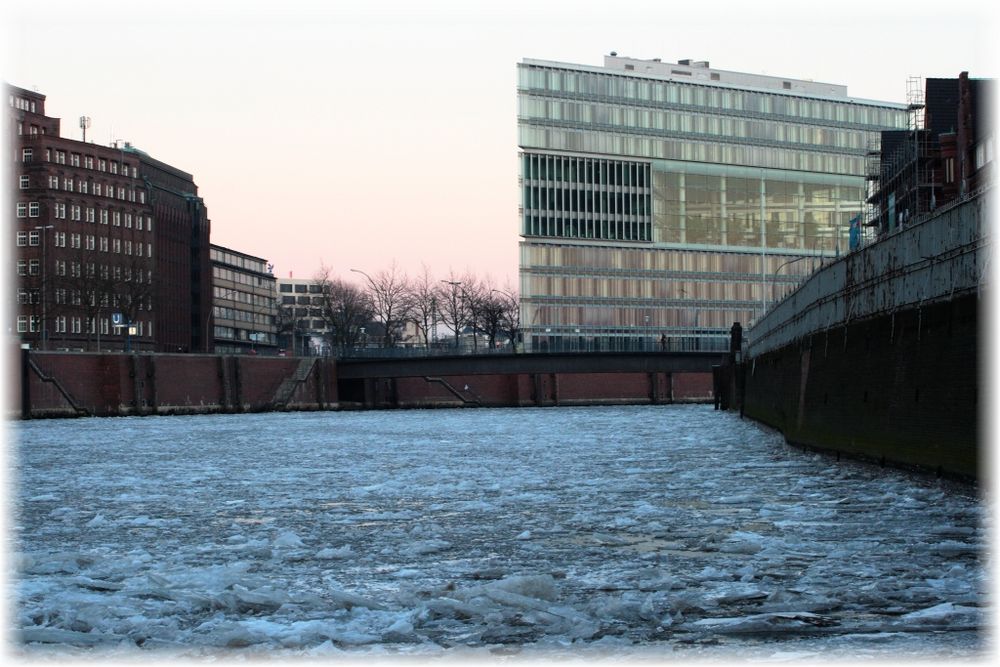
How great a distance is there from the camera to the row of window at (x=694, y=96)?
152625mm

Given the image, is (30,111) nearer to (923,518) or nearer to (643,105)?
(643,105)

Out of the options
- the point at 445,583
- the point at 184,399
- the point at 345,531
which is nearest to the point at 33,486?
the point at 345,531

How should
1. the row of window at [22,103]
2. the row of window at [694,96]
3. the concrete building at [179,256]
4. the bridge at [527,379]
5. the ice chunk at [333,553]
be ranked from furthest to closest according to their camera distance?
the concrete building at [179,256] < the row of window at [694,96] < the row of window at [22,103] < the bridge at [527,379] < the ice chunk at [333,553]

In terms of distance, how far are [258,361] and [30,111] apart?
45.6 metres

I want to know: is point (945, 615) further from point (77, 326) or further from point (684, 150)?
point (684, 150)

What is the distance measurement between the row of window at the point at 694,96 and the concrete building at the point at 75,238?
145 ft

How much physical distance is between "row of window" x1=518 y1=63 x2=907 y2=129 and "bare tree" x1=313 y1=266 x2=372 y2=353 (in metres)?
34.7

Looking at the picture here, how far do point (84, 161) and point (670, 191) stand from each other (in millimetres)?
63604

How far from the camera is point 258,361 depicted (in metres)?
116

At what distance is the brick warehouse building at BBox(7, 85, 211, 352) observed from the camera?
130375mm

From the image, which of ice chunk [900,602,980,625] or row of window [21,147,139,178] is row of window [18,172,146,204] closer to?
row of window [21,147,139,178]

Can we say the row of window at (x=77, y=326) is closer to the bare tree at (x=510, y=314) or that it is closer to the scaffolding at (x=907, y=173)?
the bare tree at (x=510, y=314)

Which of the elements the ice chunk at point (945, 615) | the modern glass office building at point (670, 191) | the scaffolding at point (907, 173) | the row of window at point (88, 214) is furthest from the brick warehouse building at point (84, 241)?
the ice chunk at point (945, 615)

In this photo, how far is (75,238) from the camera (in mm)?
141375
